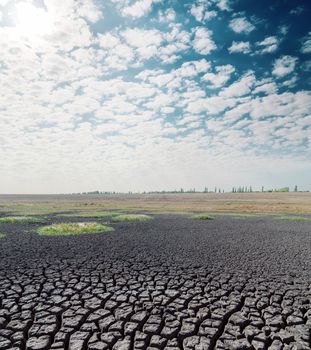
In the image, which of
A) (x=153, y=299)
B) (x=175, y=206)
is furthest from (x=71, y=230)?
(x=175, y=206)

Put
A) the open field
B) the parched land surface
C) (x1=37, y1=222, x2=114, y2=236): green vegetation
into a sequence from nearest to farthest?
the parched land surface → (x1=37, y1=222, x2=114, y2=236): green vegetation → the open field

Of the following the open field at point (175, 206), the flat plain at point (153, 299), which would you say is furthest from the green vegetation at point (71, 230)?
the open field at point (175, 206)

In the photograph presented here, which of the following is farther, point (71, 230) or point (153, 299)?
point (71, 230)

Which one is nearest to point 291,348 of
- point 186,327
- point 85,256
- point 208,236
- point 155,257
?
point 186,327

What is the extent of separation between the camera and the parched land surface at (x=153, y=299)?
15.7 ft

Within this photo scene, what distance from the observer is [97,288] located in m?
7.30

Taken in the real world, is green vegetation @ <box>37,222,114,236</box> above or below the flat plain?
below

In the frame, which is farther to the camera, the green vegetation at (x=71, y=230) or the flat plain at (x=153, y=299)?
the green vegetation at (x=71, y=230)

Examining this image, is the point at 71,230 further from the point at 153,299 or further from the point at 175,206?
the point at 175,206

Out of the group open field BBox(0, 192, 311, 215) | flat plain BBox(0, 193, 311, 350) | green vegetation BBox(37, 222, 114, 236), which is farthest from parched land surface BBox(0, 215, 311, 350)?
open field BBox(0, 192, 311, 215)

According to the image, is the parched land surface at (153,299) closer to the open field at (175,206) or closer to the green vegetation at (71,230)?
the green vegetation at (71,230)

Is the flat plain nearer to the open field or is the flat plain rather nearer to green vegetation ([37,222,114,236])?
green vegetation ([37,222,114,236])

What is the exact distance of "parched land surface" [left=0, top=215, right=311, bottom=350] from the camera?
15.7 feet

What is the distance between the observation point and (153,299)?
657cm
